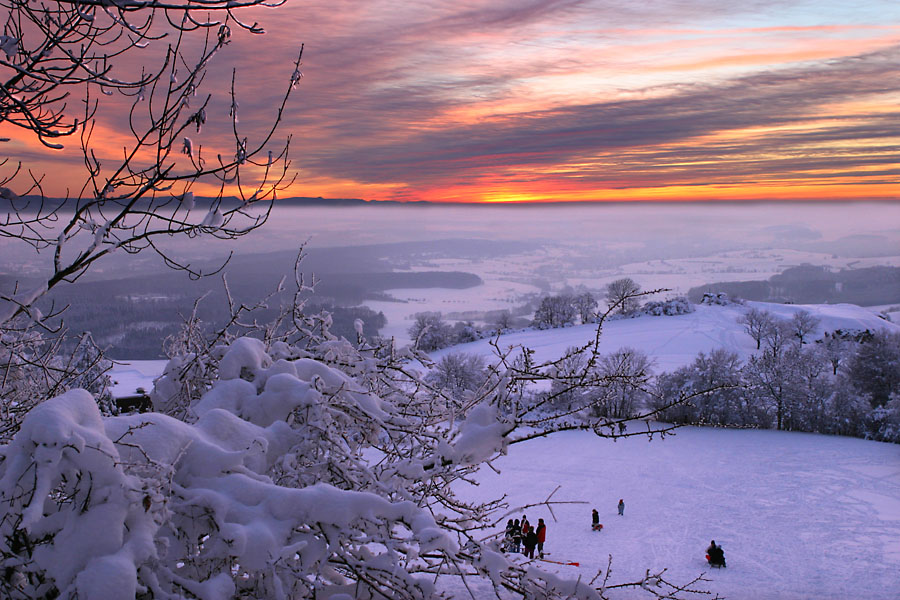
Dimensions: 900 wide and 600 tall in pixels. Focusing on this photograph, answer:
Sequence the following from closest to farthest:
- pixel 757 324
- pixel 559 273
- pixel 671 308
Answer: pixel 757 324, pixel 671 308, pixel 559 273

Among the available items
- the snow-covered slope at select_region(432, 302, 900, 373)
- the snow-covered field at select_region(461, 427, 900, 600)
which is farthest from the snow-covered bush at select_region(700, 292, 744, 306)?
the snow-covered field at select_region(461, 427, 900, 600)

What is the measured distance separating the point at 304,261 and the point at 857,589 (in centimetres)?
1913

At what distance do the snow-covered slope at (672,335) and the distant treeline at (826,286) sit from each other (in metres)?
37.1

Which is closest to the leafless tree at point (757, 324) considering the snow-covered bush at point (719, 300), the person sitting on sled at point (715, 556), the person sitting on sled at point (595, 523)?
the snow-covered bush at point (719, 300)

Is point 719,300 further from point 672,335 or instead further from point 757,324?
point 672,335

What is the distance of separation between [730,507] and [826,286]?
135 metres

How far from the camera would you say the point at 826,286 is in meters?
137

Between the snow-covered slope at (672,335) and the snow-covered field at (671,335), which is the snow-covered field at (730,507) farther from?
the snow-covered slope at (672,335)

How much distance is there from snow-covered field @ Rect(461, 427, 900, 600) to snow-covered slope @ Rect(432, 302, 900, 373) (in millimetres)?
15782

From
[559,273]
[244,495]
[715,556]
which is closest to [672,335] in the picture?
[715,556]

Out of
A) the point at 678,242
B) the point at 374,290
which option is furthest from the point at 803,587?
the point at 678,242

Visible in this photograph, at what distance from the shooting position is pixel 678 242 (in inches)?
6590

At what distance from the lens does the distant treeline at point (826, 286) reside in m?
120

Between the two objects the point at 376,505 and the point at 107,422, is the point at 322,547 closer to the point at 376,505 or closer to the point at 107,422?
the point at 376,505
